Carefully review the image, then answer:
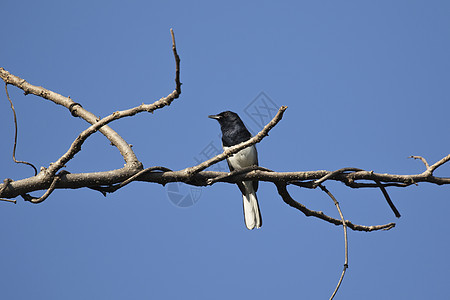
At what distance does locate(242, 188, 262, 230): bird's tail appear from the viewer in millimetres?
5574

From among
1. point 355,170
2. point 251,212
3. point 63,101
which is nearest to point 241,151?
point 251,212

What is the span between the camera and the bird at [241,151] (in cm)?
571

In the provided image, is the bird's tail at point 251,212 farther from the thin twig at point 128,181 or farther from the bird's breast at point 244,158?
the thin twig at point 128,181

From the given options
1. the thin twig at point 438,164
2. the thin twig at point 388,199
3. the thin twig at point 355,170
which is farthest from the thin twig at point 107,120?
the thin twig at point 438,164

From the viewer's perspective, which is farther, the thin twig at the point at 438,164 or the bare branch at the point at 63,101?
the bare branch at the point at 63,101

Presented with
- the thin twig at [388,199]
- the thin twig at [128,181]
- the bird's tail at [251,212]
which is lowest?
the thin twig at [388,199]

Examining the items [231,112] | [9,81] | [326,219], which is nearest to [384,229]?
[326,219]

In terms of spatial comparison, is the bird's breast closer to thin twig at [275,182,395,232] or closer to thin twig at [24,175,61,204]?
thin twig at [275,182,395,232]

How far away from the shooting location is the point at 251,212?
18.5ft

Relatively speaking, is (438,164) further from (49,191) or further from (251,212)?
(251,212)

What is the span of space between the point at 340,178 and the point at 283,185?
1.20 feet

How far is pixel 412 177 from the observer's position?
3141mm

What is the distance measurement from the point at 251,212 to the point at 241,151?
43.3 inches

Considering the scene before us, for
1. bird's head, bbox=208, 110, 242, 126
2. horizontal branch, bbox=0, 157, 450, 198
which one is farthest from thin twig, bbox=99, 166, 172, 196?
bird's head, bbox=208, 110, 242, 126
